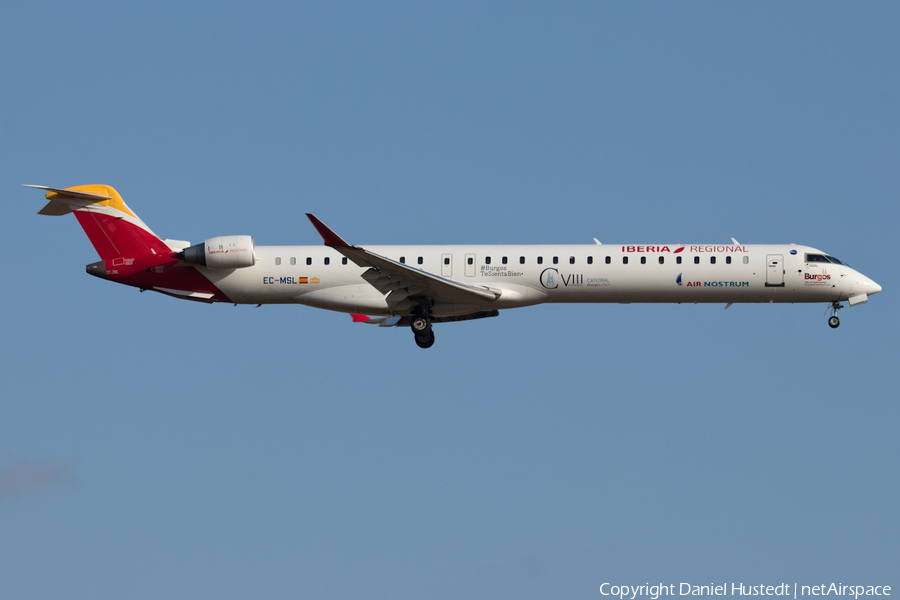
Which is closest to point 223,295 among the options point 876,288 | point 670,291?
point 670,291

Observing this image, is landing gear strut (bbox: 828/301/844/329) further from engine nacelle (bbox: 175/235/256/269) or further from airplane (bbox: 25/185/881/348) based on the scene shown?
engine nacelle (bbox: 175/235/256/269)

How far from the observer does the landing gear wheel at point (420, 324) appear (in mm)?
35375

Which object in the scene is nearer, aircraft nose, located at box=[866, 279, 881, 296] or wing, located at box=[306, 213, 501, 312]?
wing, located at box=[306, 213, 501, 312]

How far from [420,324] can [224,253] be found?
6.53 metres

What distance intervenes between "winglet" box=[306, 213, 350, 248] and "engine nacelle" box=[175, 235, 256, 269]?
462cm

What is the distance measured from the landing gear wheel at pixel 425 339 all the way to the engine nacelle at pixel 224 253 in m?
5.76

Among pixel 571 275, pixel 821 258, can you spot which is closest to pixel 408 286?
pixel 571 275

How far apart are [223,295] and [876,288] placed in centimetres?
2065

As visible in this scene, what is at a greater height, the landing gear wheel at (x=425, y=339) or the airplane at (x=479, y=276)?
the airplane at (x=479, y=276)

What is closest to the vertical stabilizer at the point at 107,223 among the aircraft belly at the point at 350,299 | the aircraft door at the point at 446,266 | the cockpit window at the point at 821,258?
the aircraft belly at the point at 350,299

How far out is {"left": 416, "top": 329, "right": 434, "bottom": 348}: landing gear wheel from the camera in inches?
1405

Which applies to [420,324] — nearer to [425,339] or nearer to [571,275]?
[425,339]

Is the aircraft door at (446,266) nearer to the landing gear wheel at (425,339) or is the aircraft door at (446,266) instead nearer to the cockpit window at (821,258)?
the landing gear wheel at (425,339)

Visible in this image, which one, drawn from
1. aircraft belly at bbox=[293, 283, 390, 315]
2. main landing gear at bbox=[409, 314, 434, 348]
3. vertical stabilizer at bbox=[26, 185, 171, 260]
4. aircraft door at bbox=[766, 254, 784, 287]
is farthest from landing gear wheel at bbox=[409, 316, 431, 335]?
aircraft door at bbox=[766, 254, 784, 287]
